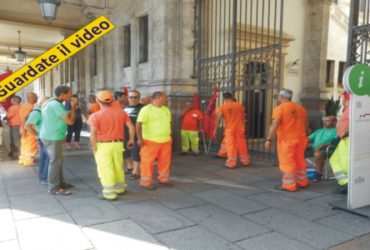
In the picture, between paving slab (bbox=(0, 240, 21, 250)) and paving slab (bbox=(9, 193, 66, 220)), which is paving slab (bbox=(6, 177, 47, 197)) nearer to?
paving slab (bbox=(9, 193, 66, 220))

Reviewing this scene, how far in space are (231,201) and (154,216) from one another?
4.07 feet

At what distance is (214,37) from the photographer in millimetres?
9070

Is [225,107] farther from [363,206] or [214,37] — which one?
[363,206]

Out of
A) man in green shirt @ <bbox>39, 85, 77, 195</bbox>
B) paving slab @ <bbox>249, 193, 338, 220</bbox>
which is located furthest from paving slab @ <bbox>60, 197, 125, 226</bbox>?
paving slab @ <bbox>249, 193, 338, 220</bbox>

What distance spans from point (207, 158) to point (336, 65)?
707cm

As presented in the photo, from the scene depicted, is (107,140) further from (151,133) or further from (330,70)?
(330,70)

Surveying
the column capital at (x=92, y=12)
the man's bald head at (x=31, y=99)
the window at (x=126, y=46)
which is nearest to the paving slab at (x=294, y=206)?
the man's bald head at (x=31, y=99)

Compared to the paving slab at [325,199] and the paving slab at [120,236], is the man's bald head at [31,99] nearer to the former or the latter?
the paving slab at [120,236]

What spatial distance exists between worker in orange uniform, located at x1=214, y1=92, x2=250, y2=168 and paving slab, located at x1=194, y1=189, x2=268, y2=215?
1.83 m

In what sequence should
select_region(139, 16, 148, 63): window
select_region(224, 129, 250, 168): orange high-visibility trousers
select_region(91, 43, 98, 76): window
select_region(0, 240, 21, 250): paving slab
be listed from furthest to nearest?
select_region(91, 43, 98, 76): window → select_region(139, 16, 148, 63): window → select_region(224, 129, 250, 168): orange high-visibility trousers → select_region(0, 240, 21, 250): paving slab

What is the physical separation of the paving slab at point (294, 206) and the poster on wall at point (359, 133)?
36 cm

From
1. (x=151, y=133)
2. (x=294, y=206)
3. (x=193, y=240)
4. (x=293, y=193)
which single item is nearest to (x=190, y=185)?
(x=151, y=133)

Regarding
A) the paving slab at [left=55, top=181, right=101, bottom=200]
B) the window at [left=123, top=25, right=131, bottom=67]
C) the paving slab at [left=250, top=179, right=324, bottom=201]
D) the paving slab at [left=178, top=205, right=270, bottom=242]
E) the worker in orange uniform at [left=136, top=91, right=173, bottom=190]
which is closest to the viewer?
the paving slab at [left=178, top=205, right=270, bottom=242]

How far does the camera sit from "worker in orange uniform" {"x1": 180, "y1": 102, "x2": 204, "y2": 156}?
328 inches
